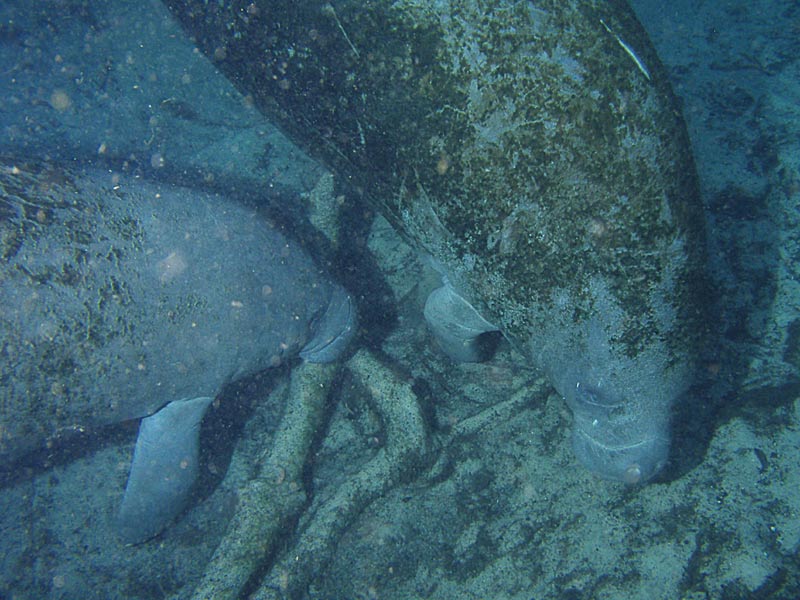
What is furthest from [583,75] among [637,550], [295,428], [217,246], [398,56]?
[295,428]

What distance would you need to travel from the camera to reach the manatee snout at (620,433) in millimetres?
2738

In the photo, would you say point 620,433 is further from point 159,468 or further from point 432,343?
point 159,468

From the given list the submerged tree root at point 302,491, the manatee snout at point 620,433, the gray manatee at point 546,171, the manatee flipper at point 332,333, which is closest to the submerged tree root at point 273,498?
the submerged tree root at point 302,491

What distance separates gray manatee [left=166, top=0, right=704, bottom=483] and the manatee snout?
1 centimetres

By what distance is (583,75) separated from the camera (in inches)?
86.7

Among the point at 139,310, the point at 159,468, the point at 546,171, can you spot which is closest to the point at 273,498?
the point at 159,468

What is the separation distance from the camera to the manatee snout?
108 inches

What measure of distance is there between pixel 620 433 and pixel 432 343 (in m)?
2.05

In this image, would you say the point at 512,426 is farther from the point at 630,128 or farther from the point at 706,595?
the point at 630,128

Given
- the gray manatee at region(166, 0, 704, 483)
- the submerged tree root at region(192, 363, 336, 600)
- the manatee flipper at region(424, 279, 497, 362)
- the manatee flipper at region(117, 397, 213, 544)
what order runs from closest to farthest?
the gray manatee at region(166, 0, 704, 483)
the submerged tree root at region(192, 363, 336, 600)
the manatee flipper at region(424, 279, 497, 362)
the manatee flipper at region(117, 397, 213, 544)

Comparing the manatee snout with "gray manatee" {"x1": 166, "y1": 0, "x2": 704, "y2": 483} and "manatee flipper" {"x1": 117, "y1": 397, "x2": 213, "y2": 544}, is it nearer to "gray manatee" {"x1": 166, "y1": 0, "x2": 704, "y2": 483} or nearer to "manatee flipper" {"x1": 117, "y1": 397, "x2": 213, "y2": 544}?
"gray manatee" {"x1": 166, "y1": 0, "x2": 704, "y2": 483}

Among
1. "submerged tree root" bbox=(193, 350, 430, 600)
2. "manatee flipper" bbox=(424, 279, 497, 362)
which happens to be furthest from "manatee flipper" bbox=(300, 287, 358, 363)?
"manatee flipper" bbox=(424, 279, 497, 362)

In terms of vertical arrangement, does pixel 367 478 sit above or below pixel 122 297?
below

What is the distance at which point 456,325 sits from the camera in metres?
3.54
